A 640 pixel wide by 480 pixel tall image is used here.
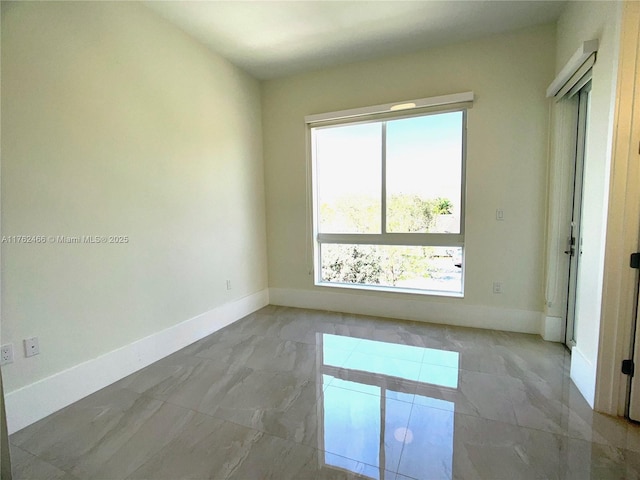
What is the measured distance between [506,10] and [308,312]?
140 inches

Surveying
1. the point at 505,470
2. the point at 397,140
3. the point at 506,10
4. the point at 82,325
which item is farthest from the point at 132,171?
the point at 506,10

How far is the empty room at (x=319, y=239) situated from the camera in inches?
65.7

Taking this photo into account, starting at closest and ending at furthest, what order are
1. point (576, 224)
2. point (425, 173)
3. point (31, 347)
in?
point (31, 347), point (576, 224), point (425, 173)

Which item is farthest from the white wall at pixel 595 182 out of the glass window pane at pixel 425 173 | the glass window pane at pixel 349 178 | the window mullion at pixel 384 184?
the glass window pane at pixel 349 178

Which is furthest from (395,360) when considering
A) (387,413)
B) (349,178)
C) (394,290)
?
(349,178)

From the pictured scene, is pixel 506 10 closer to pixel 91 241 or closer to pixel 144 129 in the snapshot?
pixel 144 129

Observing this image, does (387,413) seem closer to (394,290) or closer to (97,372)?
(394,290)

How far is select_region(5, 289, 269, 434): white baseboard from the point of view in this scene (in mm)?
1771

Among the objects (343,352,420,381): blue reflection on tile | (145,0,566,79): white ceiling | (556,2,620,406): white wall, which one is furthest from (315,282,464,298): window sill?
(145,0,566,79): white ceiling

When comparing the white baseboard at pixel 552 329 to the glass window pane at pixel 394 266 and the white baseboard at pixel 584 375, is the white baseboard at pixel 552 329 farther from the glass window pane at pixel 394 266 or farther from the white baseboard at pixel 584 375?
the glass window pane at pixel 394 266

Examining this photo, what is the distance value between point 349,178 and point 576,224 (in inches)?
89.2

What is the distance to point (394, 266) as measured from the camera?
364cm

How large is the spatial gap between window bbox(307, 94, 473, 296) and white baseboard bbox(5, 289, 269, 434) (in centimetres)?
162

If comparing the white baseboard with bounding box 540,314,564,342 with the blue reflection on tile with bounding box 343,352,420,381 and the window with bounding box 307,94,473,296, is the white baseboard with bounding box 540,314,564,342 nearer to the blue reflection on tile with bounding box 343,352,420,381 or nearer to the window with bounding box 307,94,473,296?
the window with bounding box 307,94,473,296
